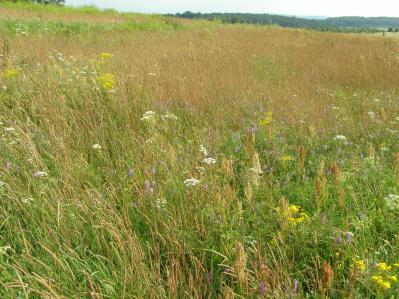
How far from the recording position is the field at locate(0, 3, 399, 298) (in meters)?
1.72

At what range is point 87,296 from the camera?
1.63 metres

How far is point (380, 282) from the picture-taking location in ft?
5.22

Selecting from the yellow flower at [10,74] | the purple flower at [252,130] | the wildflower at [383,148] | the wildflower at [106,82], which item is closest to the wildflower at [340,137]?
the wildflower at [383,148]

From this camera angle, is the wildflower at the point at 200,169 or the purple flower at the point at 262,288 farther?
the wildflower at the point at 200,169

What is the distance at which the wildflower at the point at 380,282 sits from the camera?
1.56 metres

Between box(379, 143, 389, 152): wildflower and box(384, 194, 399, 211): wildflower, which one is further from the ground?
box(379, 143, 389, 152): wildflower

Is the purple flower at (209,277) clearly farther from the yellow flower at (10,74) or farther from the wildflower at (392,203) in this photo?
the yellow flower at (10,74)

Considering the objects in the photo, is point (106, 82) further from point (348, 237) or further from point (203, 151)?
point (348, 237)

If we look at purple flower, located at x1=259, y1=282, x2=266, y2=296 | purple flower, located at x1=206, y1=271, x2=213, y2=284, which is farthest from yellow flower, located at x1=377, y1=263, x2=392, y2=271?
purple flower, located at x1=206, y1=271, x2=213, y2=284

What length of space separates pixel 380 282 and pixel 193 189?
4.01 feet

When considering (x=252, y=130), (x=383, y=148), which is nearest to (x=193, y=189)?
(x=252, y=130)

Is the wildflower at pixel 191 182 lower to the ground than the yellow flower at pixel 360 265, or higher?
higher

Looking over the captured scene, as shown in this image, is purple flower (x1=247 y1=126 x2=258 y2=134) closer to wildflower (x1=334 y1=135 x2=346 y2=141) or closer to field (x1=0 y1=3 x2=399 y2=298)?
field (x1=0 y1=3 x2=399 y2=298)

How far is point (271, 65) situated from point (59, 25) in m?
11.5
